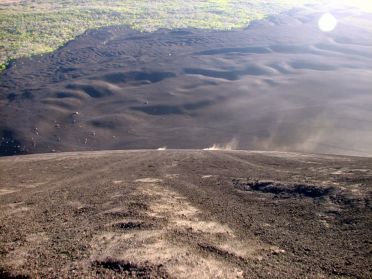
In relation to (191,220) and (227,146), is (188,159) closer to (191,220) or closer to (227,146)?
(227,146)

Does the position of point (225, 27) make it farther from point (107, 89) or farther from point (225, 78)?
point (107, 89)

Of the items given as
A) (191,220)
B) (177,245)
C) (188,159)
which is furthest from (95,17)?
(177,245)

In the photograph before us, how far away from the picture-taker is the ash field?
286 inches

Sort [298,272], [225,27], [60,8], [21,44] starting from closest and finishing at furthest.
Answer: [298,272] < [21,44] < [225,27] < [60,8]

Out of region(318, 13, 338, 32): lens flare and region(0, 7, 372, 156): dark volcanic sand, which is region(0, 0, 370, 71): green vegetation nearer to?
region(0, 7, 372, 156): dark volcanic sand

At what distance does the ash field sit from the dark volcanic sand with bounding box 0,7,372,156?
11 centimetres

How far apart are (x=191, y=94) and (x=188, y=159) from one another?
35.1ft

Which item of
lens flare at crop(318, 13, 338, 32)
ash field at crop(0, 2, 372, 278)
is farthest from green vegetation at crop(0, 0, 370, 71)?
lens flare at crop(318, 13, 338, 32)

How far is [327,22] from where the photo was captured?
45.2 m

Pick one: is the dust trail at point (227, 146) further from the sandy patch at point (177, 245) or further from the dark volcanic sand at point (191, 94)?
the sandy patch at point (177, 245)

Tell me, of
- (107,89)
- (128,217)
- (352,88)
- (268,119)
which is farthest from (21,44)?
(128,217)

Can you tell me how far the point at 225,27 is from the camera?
42188 mm

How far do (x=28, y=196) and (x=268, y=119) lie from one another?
523 inches

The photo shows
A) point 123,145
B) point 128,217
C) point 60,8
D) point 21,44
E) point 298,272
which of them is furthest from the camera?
point 60,8
